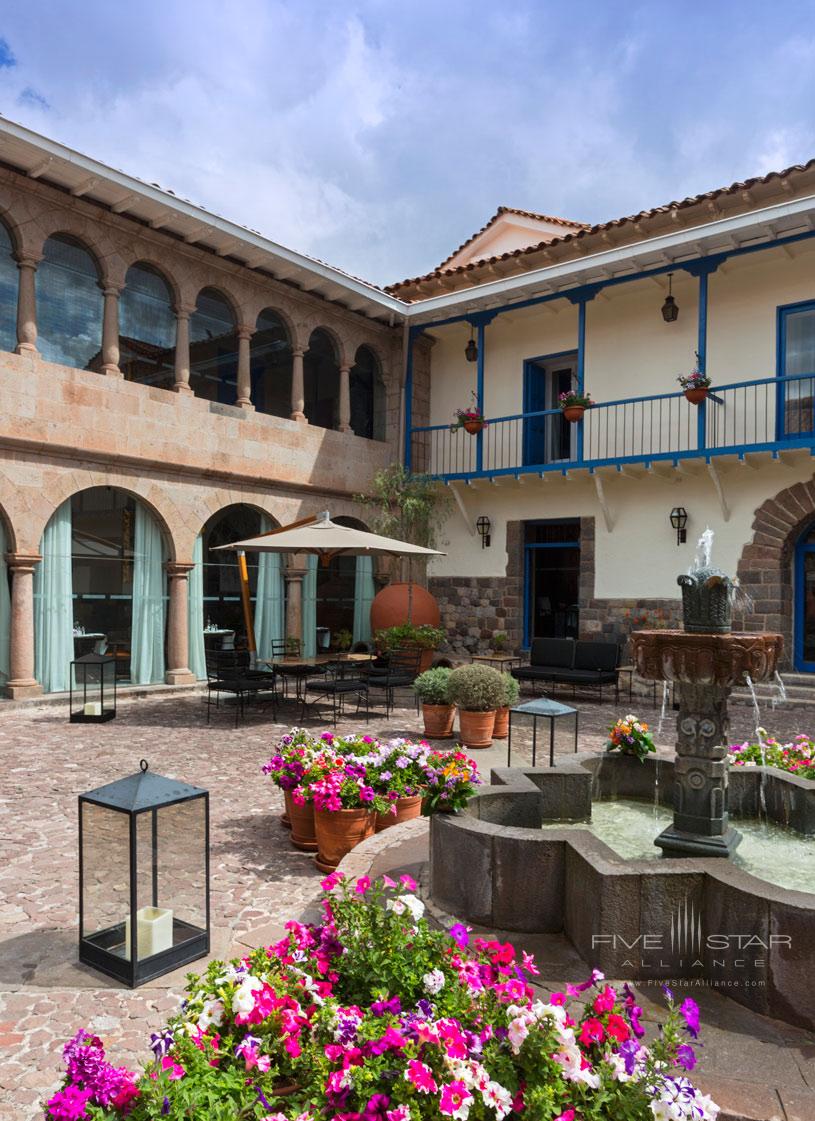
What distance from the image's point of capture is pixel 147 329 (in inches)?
422

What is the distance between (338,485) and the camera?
515 inches

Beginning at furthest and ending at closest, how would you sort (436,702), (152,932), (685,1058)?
(436,702), (152,932), (685,1058)

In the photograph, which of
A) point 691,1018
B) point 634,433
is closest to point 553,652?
point 634,433

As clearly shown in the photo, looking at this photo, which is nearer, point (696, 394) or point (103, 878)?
point (103, 878)

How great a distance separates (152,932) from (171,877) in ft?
1.33

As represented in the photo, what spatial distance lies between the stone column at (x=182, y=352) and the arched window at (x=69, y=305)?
106 centimetres

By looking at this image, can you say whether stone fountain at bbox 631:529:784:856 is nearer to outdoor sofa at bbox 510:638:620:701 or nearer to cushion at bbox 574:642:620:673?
outdoor sofa at bbox 510:638:620:701

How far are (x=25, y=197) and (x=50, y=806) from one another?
7.23m

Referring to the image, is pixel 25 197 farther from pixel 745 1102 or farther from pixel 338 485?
pixel 745 1102

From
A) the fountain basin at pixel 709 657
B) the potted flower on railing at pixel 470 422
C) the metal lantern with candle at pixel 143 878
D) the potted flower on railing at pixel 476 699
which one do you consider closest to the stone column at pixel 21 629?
the potted flower on railing at pixel 476 699

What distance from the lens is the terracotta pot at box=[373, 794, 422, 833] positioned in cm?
471

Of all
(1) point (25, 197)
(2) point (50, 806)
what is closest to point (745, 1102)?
(2) point (50, 806)

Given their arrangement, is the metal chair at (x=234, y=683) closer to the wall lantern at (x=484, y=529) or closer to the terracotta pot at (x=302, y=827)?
the terracotta pot at (x=302, y=827)

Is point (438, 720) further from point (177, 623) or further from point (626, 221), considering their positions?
point (626, 221)
